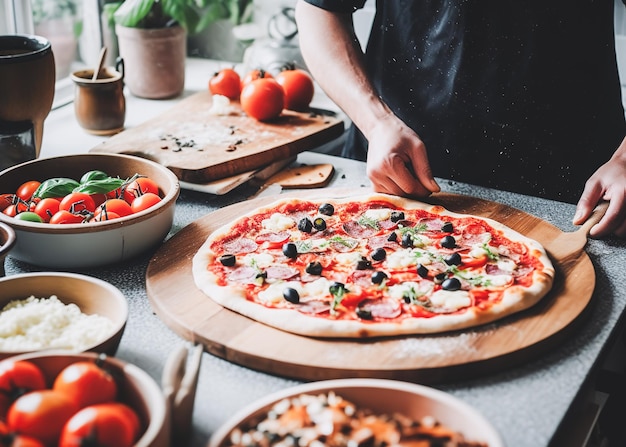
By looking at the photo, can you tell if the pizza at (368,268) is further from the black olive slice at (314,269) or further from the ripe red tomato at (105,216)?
the ripe red tomato at (105,216)

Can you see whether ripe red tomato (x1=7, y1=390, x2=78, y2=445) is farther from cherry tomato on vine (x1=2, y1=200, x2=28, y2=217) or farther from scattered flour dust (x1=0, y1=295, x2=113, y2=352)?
cherry tomato on vine (x1=2, y1=200, x2=28, y2=217)

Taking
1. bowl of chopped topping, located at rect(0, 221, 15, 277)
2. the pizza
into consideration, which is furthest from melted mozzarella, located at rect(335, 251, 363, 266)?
bowl of chopped topping, located at rect(0, 221, 15, 277)

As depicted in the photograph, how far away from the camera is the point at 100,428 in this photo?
902 millimetres

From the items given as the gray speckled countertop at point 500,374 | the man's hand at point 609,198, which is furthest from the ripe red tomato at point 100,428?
the man's hand at point 609,198

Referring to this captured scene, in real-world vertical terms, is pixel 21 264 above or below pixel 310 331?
below

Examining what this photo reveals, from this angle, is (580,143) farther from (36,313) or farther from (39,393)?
(39,393)

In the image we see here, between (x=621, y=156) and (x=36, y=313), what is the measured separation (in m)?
1.35

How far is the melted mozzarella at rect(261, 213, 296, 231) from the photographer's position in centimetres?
175

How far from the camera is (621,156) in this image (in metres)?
1.85

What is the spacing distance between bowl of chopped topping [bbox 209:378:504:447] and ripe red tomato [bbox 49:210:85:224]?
2.39 feet

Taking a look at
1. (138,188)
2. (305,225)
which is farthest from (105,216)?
(305,225)

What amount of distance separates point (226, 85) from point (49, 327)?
146cm

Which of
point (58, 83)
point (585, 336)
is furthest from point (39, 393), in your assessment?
point (58, 83)

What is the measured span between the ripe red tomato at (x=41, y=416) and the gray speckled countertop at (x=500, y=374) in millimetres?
235
